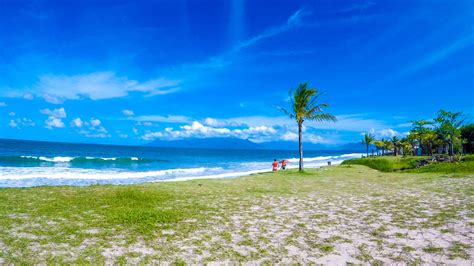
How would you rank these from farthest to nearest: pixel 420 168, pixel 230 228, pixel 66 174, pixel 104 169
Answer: pixel 104 169
pixel 66 174
pixel 420 168
pixel 230 228

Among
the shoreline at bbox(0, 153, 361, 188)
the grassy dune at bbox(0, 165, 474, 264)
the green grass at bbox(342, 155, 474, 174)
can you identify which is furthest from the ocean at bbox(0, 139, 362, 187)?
the grassy dune at bbox(0, 165, 474, 264)

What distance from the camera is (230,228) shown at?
8.21m

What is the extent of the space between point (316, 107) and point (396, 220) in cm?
2028

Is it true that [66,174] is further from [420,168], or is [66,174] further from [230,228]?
[420,168]

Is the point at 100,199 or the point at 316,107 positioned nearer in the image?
the point at 100,199

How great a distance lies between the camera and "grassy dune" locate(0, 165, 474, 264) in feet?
20.2

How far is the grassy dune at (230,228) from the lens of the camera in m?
6.14

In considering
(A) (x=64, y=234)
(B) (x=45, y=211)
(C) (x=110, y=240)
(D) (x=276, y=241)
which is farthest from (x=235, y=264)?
(B) (x=45, y=211)

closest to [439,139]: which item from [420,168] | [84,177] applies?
[420,168]

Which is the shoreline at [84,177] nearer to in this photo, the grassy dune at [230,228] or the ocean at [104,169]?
the ocean at [104,169]

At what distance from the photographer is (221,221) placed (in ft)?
29.5

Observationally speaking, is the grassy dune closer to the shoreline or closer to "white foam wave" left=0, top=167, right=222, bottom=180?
the shoreline

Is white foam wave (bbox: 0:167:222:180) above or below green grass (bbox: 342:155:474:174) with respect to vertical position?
below

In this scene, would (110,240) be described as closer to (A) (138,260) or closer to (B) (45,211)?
(A) (138,260)
